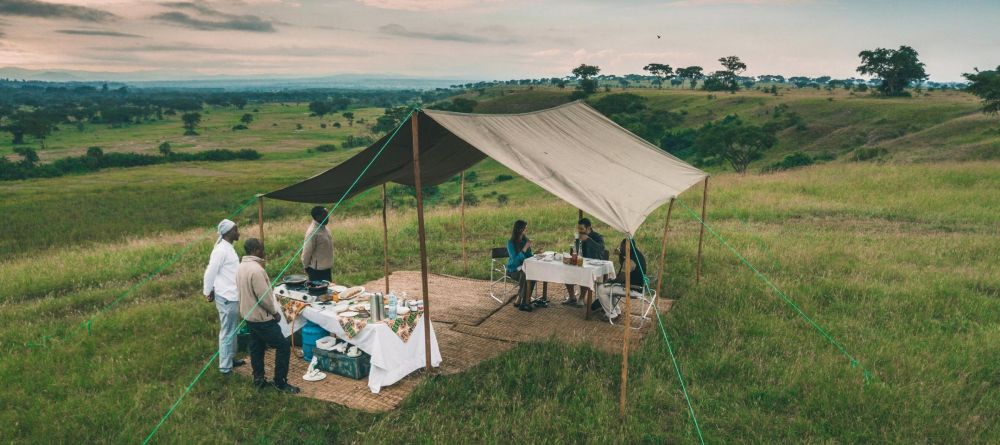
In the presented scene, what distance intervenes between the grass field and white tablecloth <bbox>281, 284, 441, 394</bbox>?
1.44 feet

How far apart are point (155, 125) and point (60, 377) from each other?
109 metres

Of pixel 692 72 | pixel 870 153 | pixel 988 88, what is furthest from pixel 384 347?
pixel 692 72

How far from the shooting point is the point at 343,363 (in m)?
6.56

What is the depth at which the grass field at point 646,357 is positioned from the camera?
17.9 ft

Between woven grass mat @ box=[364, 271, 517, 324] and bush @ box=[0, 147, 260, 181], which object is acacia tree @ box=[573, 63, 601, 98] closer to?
bush @ box=[0, 147, 260, 181]

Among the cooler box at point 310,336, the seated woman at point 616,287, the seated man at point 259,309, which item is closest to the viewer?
the seated man at point 259,309

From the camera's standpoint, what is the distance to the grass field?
215 inches

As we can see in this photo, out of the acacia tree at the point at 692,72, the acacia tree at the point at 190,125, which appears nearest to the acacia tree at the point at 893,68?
the acacia tree at the point at 692,72

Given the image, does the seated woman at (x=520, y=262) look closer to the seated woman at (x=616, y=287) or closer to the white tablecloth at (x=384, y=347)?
the seated woman at (x=616, y=287)

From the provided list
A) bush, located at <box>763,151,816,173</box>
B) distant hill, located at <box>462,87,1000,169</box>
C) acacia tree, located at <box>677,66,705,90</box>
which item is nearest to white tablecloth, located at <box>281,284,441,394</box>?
distant hill, located at <box>462,87,1000,169</box>

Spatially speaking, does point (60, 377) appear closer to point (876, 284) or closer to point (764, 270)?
point (764, 270)

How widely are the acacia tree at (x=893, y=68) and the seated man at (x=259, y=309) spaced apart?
259 ft

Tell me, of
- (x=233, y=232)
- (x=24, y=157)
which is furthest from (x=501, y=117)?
(x=24, y=157)

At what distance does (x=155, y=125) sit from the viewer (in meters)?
99.0
